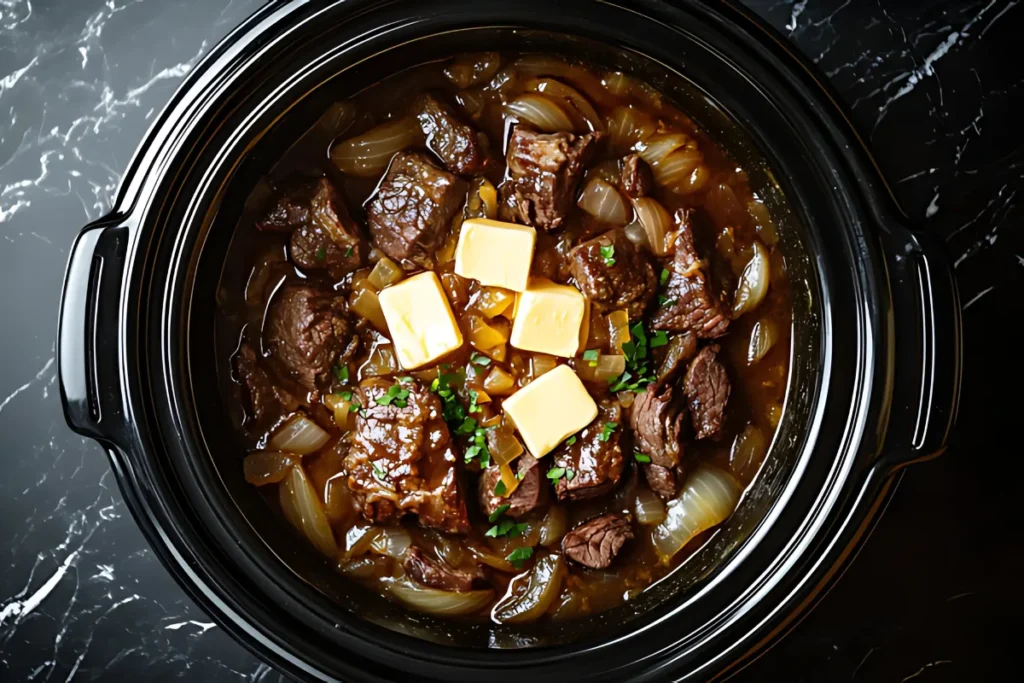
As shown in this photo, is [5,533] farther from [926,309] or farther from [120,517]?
[926,309]

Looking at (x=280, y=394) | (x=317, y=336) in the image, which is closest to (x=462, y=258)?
(x=317, y=336)

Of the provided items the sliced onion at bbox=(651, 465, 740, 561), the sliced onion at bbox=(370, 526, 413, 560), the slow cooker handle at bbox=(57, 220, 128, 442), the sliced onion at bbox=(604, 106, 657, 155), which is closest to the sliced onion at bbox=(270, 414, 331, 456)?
the sliced onion at bbox=(370, 526, 413, 560)

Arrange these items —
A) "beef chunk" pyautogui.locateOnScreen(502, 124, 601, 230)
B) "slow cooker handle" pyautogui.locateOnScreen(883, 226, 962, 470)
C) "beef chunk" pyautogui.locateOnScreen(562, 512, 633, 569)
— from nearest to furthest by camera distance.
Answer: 1. "slow cooker handle" pyautogui.locateOnScreen(883, 226, 962, 470)
2. "beef chunk" pyautogui.locateOnScreen(502, 124, 601, 230)
3. "beef chunk" pyautogui.locateOnScreen(562, 512, 633, 569)

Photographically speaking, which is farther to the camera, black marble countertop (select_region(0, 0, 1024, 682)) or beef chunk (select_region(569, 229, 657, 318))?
black marble countertop (select_region(0, 0, 1024, 682))

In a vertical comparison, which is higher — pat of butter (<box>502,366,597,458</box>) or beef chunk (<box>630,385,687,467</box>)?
pat of butter (<box>502,366,597,458</box>)

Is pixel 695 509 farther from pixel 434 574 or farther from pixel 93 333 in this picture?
pixel 93 333

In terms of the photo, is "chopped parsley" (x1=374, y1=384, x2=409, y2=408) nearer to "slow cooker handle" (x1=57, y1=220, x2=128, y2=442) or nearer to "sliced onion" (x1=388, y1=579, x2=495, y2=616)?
"sliced onion" (x1=388, y1=579, x2=495, y2=616)

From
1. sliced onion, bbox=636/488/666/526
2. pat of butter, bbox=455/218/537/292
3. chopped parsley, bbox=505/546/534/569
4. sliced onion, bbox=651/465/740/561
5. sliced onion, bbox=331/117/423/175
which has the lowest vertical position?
sliced onion, bbox=651/465/740/561
